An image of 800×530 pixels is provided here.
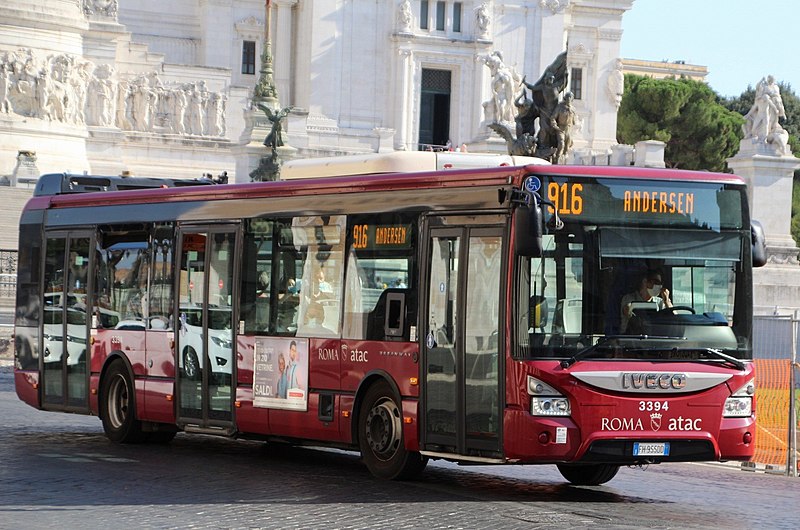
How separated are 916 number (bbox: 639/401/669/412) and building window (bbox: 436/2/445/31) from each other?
54.2 meters

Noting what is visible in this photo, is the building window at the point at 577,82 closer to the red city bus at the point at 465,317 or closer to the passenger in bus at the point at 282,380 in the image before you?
the red city bus at the point at 465,317

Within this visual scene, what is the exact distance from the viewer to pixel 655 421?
1065 centimetres

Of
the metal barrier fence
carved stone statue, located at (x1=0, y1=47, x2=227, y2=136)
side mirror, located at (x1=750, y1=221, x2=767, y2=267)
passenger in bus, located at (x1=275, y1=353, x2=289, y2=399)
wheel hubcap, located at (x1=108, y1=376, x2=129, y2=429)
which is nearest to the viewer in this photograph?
side mirror, located at (x1=750, y1=221, x2=767, y2=267)

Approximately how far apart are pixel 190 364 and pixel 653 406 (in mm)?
4474

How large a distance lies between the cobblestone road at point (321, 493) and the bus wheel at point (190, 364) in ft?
2.15

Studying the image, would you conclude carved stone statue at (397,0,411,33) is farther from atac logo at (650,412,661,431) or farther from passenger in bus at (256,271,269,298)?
atac logo at (650,412,661,431)

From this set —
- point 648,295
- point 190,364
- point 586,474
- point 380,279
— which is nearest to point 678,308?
point 648,295

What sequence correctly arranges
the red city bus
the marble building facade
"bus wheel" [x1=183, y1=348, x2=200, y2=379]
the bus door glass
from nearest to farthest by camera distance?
the red city bus → "bus wheel" [x1=183, y1=348, x2=200, y2=379] → the bus door glass → the marble building facade

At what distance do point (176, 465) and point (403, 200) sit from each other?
2864 millimetres

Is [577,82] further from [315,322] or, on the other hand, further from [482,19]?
[315,322]

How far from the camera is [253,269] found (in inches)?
515

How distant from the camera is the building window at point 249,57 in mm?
64375

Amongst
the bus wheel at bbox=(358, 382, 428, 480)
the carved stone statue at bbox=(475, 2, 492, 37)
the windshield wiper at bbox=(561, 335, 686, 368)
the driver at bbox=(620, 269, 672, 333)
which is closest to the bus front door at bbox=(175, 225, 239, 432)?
the bus wheel at bbox=(358, 382, 428, 480)

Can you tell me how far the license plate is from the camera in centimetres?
1059
